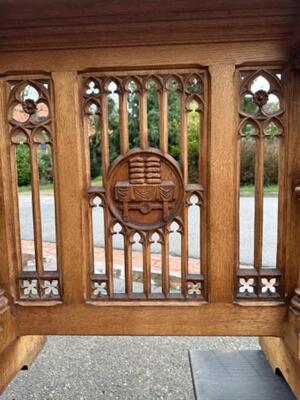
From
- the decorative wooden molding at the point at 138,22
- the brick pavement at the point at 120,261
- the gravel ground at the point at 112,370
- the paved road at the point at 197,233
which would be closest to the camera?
the decorative wooden molding at the point at 138,22

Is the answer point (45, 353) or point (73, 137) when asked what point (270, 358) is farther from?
point (45, 353)

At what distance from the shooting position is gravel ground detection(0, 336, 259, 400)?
52.7 inches

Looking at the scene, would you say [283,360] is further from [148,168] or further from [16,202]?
[16,202]

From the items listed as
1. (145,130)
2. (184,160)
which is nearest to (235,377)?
(184,160)

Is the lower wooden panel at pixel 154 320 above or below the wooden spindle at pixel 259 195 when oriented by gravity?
below

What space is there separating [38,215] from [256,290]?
0.61 meters

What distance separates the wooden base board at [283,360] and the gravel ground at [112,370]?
1.29 feet

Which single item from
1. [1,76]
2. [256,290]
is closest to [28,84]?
[1,76]

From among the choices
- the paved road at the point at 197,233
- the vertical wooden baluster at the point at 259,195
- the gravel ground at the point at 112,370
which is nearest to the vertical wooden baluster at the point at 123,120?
the vertical wooden baluster at the point at 259,195

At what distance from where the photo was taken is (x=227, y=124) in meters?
0.87

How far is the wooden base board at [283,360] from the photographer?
90 cm

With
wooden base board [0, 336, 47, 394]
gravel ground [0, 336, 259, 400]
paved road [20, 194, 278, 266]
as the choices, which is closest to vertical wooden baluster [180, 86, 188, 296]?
wooden base board [0, 336, 47, 394]

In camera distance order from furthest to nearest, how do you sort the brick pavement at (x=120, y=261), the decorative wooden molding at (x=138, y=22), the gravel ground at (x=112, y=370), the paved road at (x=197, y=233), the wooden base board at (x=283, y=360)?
the paved road at (x=197, y=233)
the brick pavement at (x=120, y=261)
the gravel ground at (x=112, y=370)
the wooden base board at (x=283, y=360)
the decorative wooden molding at (x=138, y=22)

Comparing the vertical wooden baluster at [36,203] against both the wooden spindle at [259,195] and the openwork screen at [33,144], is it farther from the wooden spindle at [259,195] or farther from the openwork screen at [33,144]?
the wooden spindle at [259,195]
